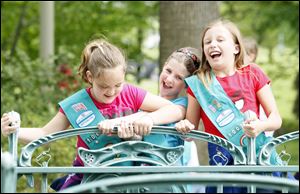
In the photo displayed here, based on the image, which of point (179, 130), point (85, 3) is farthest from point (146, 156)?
point (85, 3)

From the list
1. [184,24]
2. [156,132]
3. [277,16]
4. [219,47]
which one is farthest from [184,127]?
[277,16]

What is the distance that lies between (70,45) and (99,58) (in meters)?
7.43

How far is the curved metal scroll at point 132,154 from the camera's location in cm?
366

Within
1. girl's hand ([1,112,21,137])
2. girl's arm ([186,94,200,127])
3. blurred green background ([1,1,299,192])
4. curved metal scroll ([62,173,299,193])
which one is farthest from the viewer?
Answer: blurred green background ([1,1,299,192])

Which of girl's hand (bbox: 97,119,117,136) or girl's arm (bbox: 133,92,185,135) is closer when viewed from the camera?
girl's hand (bbox: 97,119,117,136)

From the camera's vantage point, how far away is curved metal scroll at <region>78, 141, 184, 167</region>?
12.0ft

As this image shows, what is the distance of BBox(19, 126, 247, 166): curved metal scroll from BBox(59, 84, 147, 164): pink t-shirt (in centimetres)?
27

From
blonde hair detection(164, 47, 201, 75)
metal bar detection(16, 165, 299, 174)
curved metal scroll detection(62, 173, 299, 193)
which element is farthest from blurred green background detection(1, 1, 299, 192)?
curved metal scroll detection(62, 173, 299, 193)

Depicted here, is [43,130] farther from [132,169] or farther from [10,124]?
[132,169]

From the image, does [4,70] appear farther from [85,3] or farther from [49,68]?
[85,3]

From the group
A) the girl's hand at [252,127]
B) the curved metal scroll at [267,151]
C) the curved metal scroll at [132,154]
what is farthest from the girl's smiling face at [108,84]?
the curved metal scroll at [267,151]

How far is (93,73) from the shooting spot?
3.89m

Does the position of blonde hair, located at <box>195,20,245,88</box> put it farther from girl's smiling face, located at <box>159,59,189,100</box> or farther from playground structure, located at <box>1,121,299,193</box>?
playground structure, located at <box>1,121,299,193</box>

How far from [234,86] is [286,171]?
0.62 metres
